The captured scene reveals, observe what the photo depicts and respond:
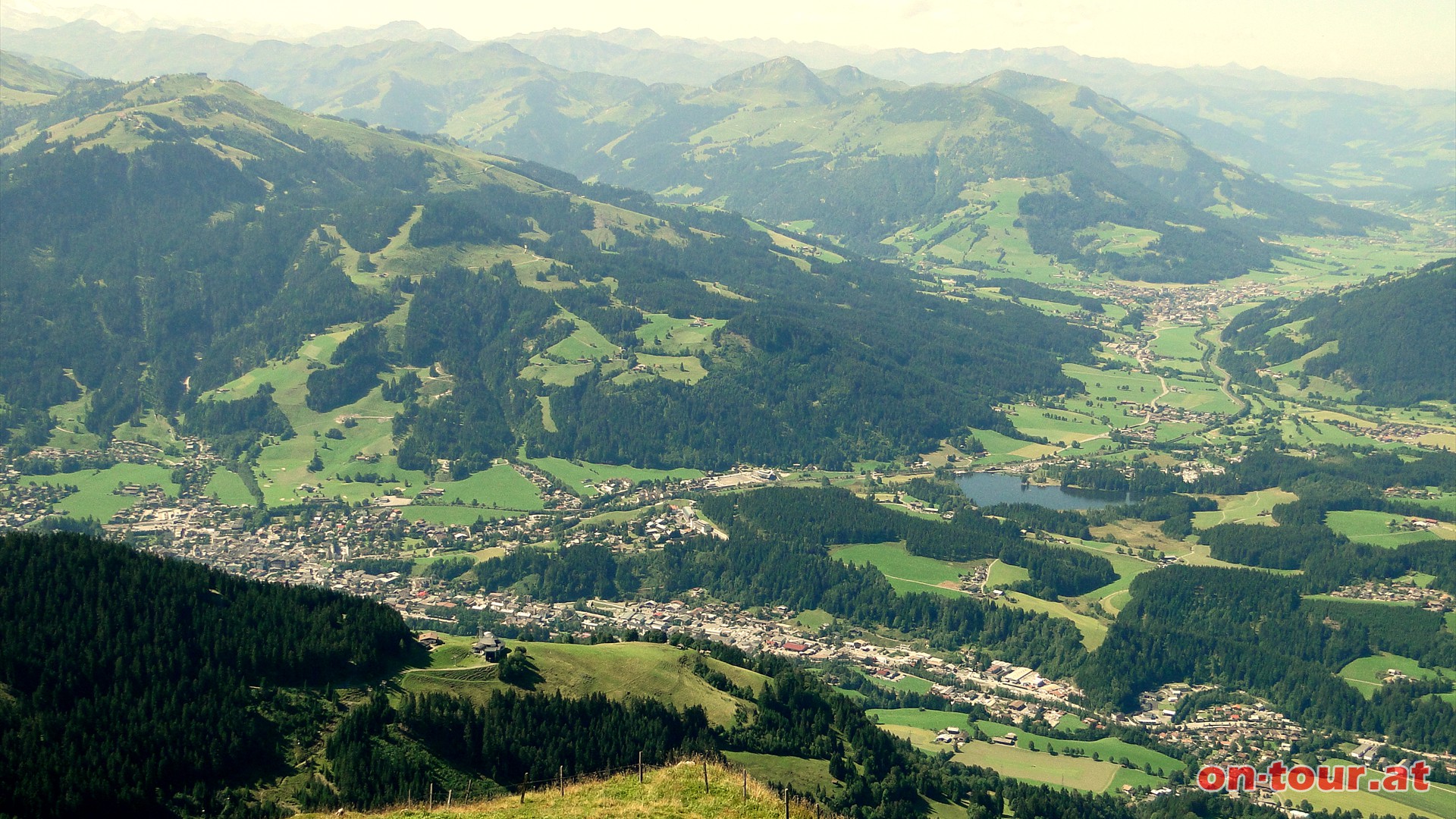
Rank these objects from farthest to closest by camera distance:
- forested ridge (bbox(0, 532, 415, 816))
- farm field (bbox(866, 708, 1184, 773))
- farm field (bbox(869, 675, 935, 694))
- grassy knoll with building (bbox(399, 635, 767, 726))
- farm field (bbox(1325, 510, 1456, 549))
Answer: farm field (bbox(1325, 510, 1456, 549)), farm field (bbox(869, 675, 935, 694)), farm field (bbox(866, 708, 1184, 773)), grassy knoll with building (bbox(399, 635, 767, 726)), forested ridge (bbox(0, 532, 415, 816))

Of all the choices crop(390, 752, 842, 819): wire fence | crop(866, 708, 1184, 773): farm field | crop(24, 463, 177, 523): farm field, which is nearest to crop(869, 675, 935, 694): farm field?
crop(866, 708, 1184, 773): farm field

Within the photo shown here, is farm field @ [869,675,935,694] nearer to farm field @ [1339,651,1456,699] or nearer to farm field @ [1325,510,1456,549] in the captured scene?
farm field @ [1339,651,1456,699]

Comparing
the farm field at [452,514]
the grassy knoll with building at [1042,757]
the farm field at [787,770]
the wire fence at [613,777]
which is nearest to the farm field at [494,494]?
the farm field at [452,514]

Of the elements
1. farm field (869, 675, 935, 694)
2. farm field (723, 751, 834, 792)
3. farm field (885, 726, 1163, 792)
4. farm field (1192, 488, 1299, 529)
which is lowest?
farm field (869, 675, 935, 694)

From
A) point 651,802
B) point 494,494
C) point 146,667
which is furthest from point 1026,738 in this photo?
point 494,494

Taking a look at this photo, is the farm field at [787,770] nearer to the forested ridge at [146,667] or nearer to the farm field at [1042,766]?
the farm field at [1042,766]

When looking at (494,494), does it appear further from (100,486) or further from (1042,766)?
(1042,766)
